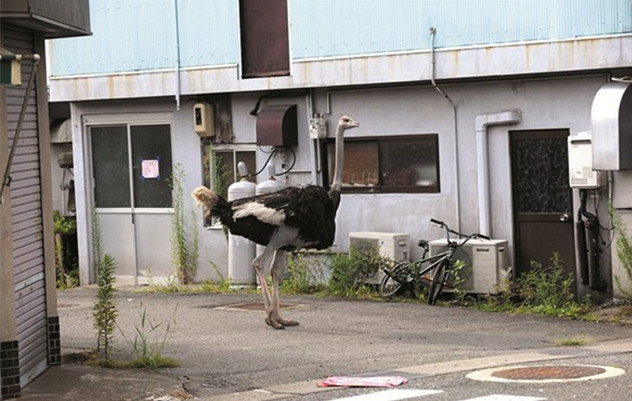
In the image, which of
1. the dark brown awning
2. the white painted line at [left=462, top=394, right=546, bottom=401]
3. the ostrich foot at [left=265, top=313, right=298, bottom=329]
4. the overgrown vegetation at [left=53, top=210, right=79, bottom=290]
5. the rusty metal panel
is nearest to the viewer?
the white painted line at [left=462, top=394, right=546, bottom=401]

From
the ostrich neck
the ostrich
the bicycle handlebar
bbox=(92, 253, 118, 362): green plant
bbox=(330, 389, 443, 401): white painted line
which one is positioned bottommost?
bbox=(330, 389, 443, 401): white painted line

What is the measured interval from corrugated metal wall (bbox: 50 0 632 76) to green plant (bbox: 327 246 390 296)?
2969 mm

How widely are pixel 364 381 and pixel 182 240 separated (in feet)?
32.6

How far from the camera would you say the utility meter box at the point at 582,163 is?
16.4 metres

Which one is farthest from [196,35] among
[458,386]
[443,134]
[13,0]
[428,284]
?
[458,386]

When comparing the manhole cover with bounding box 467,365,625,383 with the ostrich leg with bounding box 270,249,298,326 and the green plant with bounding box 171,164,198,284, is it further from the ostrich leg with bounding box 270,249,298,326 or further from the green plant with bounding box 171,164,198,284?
the green plant with bounding box 171,164,198,284

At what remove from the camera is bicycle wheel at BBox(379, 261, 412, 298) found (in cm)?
1794

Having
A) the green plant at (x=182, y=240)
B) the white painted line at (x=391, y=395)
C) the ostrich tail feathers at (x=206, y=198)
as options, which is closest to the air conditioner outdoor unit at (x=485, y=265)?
the ostrich tail feathers at (x=206, y=198)

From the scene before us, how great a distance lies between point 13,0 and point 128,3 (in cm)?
1002

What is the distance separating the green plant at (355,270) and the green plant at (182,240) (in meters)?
3.13

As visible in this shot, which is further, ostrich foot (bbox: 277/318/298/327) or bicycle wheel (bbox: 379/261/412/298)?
bicycle wheel (bbox: 379/261/412/298)

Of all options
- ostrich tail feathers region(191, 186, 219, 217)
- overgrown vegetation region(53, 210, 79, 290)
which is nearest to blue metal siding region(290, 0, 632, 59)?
ostrich tail feathers region(191, 186, 219, 217)

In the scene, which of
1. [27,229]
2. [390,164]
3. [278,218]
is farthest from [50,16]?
[390,164]

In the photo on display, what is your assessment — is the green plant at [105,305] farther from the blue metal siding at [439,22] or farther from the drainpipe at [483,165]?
the blue metal siding at [439,22]
